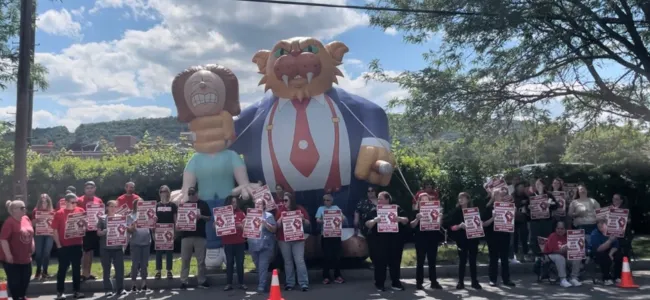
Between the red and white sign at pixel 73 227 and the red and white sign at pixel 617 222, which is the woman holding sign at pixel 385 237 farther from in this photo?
the red and white sign at pixel 73 227

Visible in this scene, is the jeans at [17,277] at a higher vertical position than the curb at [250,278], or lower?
higher

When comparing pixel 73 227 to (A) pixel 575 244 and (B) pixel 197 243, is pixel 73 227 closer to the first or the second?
(B) pixel 197 243

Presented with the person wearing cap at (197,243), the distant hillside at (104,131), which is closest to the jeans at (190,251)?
the person wearing cap at (197,243)

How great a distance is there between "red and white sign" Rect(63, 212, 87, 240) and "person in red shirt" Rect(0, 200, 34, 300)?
904mm

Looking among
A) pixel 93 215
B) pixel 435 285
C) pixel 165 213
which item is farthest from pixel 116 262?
pixel 435 285

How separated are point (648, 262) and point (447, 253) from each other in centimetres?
358

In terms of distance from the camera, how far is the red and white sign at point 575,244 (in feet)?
32.0

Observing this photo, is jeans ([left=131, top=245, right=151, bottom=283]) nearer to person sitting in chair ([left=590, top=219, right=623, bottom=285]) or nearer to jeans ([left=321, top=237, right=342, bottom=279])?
jeans ([left=321, top=237, right=342, bottom=279])

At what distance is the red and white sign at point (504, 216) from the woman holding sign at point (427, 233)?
Answer: 891mm

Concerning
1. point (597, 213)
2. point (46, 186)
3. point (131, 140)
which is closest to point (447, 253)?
point (597, 213)

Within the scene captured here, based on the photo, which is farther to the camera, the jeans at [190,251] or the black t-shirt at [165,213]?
the black t-shirt at [165,213]

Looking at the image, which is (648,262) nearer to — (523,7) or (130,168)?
(523,7)

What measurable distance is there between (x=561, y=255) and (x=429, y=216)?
2.25 meters

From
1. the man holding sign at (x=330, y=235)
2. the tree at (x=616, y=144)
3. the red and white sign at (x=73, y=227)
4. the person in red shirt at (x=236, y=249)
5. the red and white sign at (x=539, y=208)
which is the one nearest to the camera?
the red and white sign at (x=73, y=227)
